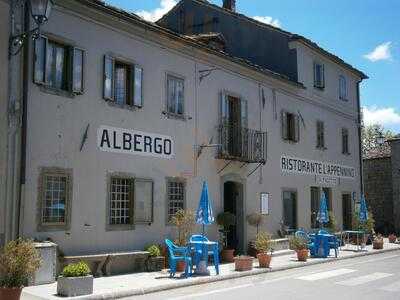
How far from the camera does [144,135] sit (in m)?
15.3

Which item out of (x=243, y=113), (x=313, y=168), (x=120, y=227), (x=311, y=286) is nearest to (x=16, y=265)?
(x=120, y=227)

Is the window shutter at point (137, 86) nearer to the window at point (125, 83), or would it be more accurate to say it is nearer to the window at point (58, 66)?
the window at point (125, 83)

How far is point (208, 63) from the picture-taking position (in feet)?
59.8

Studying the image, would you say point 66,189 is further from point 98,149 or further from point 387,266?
point 387,266

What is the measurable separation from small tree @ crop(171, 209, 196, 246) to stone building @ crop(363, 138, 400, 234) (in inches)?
847

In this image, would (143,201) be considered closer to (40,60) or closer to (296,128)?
(40,60)

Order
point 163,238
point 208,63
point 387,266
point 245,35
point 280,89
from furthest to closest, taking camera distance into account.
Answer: point 245,35 < point 280,89 < point 208,63 < point 387,266 < point 163,238

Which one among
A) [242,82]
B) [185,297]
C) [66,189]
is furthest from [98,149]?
[242,82]

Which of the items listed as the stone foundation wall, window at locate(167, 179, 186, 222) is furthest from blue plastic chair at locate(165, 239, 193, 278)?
the stone foundation wall

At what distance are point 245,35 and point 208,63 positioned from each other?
7078 millimetres

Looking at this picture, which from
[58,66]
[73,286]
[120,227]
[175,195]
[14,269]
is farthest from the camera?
[175,195]

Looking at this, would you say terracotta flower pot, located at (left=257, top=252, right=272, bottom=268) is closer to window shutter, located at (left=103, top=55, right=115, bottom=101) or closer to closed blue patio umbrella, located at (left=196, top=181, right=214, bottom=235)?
closed blue patio umbrella, located at (left=196, top=181, right=214, bottom=235)

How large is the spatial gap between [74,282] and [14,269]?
1633mm

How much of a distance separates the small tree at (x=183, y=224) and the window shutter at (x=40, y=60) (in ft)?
17.8
